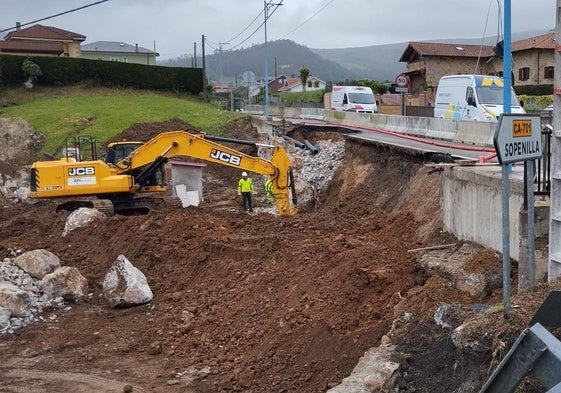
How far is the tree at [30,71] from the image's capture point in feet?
144

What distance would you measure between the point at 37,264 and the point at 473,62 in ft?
181

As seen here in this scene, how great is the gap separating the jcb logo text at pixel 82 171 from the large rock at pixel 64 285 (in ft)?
17.4

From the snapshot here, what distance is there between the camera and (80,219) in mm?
16438

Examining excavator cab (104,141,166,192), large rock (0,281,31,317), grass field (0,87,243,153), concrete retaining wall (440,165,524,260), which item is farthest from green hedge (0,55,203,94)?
concrete retaining wall (440,165,524,260)

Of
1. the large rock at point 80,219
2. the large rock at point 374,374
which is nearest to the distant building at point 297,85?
the large rock at point 80,219

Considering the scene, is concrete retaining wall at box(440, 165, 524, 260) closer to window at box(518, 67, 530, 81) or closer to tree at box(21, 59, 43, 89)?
A: tree at box(21, 59, 43, 89)

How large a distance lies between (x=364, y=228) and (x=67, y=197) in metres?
8.62

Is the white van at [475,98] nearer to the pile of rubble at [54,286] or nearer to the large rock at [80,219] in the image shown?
the large rock at [80,219]

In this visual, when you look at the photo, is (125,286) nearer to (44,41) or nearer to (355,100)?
(355,100)

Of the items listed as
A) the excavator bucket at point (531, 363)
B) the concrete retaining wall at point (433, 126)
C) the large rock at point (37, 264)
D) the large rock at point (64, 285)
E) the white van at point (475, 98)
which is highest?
the white van at point (475, 98)

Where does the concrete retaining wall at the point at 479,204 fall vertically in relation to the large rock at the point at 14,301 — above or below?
Answer: above

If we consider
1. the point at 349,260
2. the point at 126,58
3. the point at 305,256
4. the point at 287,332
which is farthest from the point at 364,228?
the point at 126,58

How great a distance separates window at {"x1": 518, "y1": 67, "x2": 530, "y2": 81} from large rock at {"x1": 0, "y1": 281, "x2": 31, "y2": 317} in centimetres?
5141

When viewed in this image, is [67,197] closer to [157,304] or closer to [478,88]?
[157,304]
